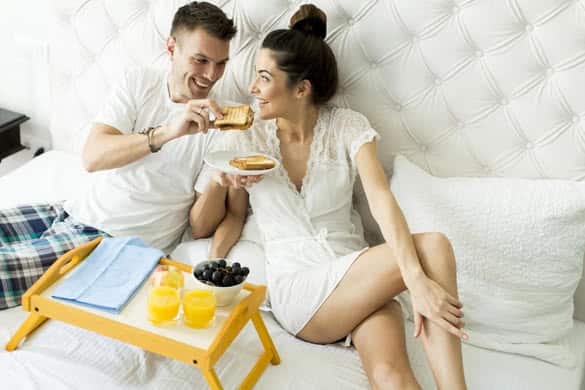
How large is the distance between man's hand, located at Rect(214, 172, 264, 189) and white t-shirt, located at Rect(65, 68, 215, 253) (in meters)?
0.21

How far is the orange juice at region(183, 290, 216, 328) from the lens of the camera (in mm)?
1402

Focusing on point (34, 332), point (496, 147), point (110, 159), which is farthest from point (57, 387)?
point (496, 147)

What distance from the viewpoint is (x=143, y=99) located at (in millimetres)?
1972

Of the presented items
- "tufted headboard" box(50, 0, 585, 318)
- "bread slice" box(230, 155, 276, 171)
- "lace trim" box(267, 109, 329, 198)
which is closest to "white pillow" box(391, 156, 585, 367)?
"tufted headboard" box(50, 0, 585, 318)

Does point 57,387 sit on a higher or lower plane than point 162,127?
lower

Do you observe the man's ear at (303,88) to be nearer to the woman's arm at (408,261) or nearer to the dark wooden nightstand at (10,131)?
the woman's arm at (408,261)

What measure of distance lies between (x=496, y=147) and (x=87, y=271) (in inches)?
52.6

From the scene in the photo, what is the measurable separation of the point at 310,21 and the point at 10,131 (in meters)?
1.44

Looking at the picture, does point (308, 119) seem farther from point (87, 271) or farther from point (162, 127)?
point (87, 271)

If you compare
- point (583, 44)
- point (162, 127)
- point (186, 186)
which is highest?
point (583, 44)

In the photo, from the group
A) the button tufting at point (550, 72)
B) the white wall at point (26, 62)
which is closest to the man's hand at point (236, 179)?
the button tufting at point (550, 72)

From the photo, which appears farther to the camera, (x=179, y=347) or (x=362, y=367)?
(x=362, y=367)

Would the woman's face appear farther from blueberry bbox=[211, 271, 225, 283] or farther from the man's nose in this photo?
blueberry bbox=[211, 271, 225, 283]

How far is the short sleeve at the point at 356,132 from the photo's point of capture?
1.85m
